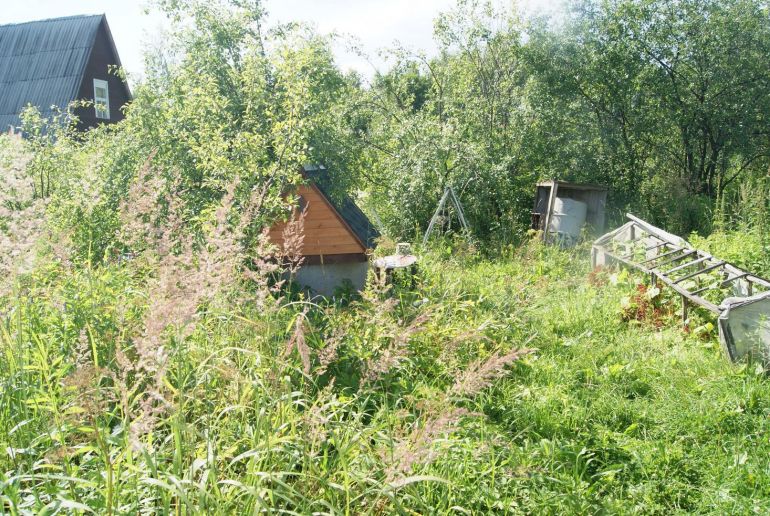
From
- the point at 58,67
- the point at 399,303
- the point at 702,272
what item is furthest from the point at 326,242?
the point at 58,67

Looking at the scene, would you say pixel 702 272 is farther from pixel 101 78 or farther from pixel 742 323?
pixel 101 78

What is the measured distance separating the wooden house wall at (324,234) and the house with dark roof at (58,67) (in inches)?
600

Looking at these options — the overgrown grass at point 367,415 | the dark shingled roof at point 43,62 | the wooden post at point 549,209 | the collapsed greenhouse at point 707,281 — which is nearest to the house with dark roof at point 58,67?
the dark shingled roof at point 43,62

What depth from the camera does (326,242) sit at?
7.24m

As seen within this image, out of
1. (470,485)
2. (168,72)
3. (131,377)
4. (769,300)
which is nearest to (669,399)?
(769,300)

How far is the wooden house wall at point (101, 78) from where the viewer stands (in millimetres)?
19906

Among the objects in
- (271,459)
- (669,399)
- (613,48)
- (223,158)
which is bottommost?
(669,399)

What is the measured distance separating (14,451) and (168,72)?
18.3ft

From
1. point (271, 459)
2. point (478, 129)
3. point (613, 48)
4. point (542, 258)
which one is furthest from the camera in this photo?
point (478, 129)

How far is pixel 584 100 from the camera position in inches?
479

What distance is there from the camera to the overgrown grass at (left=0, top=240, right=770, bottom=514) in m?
2.28

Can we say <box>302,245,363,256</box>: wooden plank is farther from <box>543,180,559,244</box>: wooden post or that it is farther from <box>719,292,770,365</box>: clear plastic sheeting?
<box>543,180,559,244</box>: wooden post

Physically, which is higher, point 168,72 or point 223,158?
point 168,72

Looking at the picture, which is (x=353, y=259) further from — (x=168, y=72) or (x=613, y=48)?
(x=613, y=48)
